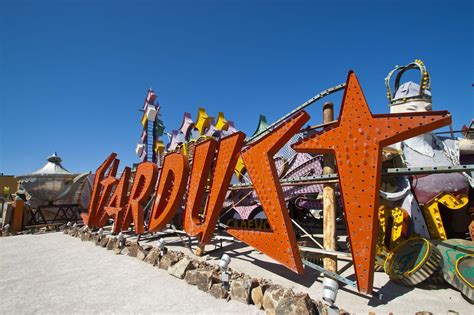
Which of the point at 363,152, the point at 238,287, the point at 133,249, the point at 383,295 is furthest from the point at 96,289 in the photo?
the point at 363,152

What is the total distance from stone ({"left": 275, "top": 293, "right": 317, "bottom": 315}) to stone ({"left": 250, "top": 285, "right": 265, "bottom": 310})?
1.98ft

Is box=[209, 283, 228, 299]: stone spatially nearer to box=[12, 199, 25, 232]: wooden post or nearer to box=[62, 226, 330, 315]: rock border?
box=[62, 226, 330, 315]: rock border

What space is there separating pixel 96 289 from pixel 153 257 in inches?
73.5

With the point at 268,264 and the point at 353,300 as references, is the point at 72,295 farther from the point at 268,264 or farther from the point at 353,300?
the point at 353,300

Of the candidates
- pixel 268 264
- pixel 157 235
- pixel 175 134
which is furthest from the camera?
pixel 175 134

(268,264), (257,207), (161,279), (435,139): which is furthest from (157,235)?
(435,139)

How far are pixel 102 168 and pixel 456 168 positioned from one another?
1410 cm

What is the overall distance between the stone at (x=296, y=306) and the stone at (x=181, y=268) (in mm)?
2896

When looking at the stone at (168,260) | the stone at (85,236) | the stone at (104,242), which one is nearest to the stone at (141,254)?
the stone at (168,260)

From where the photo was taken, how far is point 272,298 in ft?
13.8

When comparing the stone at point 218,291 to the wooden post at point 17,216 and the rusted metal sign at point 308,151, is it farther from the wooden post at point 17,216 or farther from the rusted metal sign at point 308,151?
the wooden post at point 17,216

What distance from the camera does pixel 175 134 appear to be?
18.2 m

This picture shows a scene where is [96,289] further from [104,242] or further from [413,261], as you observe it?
[413,261]

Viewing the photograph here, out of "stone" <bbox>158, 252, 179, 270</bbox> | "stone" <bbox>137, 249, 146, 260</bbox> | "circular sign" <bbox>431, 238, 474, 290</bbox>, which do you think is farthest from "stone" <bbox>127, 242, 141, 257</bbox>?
"circular sign" <bbox>431, 238, 474, 290</bbox>
